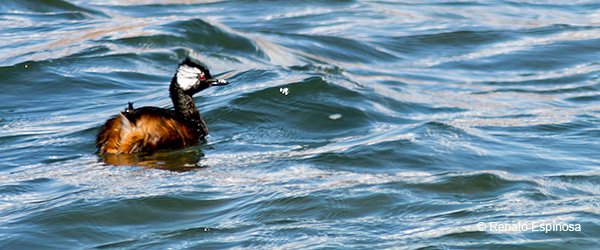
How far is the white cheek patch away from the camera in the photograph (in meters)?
10.8

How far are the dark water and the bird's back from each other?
122 mm

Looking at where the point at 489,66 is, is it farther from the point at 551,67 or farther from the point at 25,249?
the point at 25,249

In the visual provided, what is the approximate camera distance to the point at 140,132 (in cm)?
987

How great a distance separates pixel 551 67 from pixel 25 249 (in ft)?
27.4

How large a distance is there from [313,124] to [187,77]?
112cm

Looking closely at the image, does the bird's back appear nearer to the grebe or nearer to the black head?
the grebe

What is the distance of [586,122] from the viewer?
1149 centimetres

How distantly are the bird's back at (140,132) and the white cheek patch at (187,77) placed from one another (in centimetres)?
67

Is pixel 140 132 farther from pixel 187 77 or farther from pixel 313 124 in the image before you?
pixel 313 124

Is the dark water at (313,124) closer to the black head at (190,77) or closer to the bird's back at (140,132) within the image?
the bird's back at (140,132)

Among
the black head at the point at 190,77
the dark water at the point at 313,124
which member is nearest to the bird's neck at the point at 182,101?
the black head at the point at 190,77

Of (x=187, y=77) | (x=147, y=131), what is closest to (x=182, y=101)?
(x=187, y=77)

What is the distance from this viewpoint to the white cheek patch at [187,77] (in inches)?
427

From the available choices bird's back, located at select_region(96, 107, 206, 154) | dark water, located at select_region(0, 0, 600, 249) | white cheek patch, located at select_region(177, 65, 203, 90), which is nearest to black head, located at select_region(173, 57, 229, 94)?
white cheek patch, located at select_region(177, 65, 203, 90)
